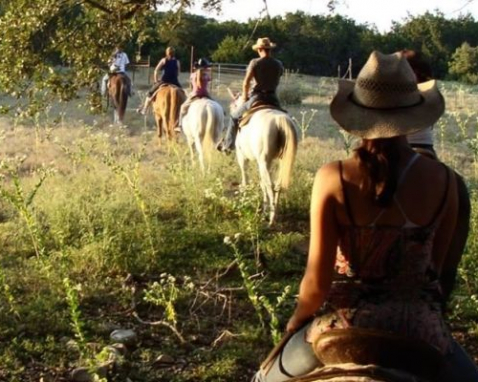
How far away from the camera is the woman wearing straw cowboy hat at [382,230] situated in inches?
100

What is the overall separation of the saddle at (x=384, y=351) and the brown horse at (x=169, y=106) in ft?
44.6

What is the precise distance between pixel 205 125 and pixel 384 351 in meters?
10.5

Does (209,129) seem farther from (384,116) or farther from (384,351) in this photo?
(384,351)

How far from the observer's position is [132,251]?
24.6ft

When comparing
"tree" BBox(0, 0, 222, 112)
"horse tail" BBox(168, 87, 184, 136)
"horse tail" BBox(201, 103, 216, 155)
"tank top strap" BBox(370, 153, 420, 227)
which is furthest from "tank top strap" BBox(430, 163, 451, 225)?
"horse tail" BBox(168, 87, 184, 136)

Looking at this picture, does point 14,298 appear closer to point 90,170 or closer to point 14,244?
point 14,244

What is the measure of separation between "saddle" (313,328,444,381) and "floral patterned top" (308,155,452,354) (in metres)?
0.10

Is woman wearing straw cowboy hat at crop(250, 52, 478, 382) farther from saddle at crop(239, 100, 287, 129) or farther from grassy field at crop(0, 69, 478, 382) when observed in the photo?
saddle at crop(239, 100, 287, 129)

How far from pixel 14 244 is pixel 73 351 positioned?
2859 mm

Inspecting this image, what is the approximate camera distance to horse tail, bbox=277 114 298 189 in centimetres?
911

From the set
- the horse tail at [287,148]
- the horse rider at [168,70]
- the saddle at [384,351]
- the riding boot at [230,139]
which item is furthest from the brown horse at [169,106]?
the saddle at [384,351]

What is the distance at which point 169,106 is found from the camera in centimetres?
1619

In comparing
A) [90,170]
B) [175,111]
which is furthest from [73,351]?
[175,111]

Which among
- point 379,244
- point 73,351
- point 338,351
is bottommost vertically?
point 73,351
